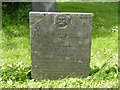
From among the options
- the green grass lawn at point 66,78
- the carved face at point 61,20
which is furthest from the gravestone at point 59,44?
the green grass lawn at point 66,78

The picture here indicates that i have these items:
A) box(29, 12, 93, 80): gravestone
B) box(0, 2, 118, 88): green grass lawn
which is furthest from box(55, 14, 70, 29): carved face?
box(0, 2, 118, 88): green grass lawn

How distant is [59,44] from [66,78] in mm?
760

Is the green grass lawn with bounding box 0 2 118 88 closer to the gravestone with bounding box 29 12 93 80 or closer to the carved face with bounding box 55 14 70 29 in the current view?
the gravestone with bounding box 29 12 93 80

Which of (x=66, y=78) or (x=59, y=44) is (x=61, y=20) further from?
(x=66, y=78)

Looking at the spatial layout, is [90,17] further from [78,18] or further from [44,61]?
[44,61]

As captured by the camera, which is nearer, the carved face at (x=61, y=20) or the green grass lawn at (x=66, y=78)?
the carved face at (x=61, y=20)

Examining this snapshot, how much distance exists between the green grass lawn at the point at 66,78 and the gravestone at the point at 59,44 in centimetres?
22

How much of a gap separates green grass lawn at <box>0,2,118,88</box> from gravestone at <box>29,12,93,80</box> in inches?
8.8

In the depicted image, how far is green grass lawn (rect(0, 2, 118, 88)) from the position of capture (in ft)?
11.0

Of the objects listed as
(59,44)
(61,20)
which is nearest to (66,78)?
(59,44)

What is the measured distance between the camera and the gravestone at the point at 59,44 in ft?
10.4

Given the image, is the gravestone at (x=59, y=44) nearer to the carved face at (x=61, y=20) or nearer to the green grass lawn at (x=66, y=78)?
the carved face at (x=61, y=20)

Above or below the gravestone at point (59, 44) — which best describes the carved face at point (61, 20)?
above

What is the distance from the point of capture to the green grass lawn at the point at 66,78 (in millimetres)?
3350
